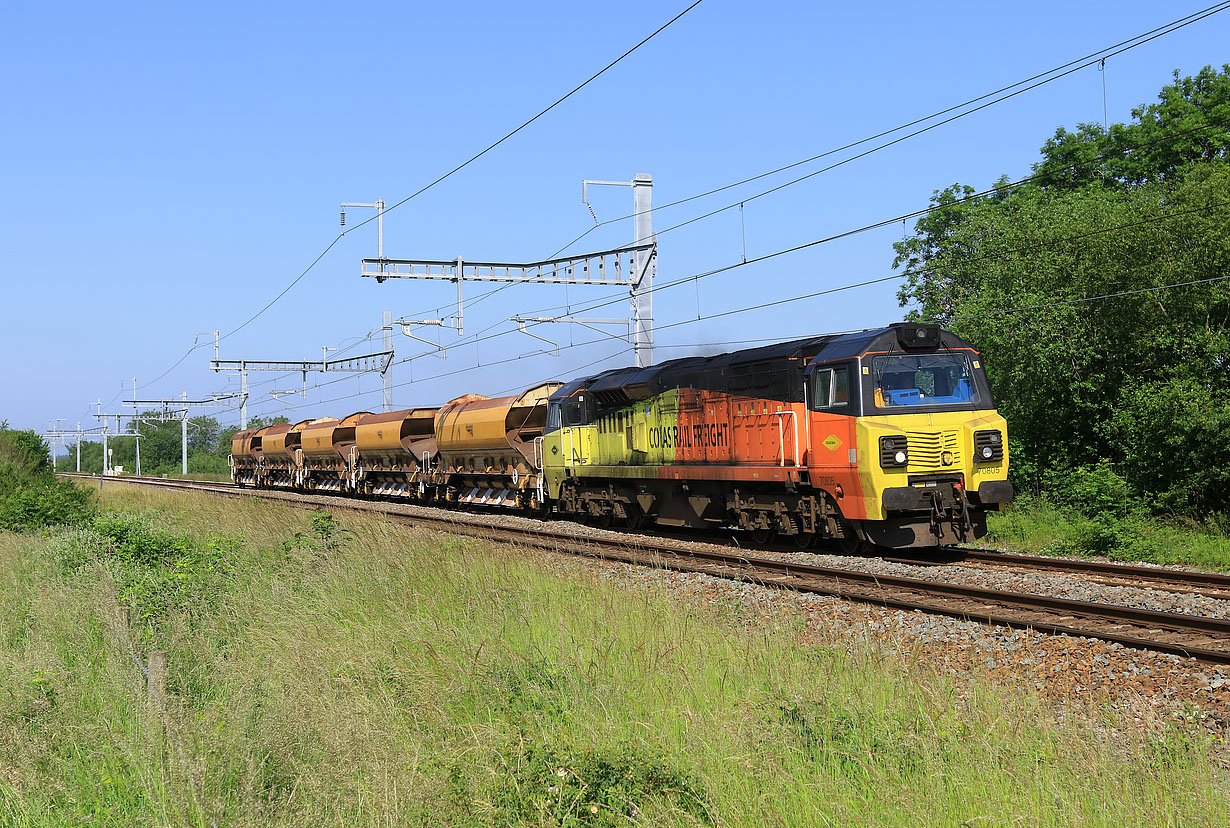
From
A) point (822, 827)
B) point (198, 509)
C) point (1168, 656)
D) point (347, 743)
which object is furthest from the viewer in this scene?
point (198, 509)

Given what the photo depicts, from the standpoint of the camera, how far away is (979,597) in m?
11.7

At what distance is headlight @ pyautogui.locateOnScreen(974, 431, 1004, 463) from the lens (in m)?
15.4

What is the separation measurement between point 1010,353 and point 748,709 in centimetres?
2034

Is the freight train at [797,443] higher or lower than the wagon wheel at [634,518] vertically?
higher

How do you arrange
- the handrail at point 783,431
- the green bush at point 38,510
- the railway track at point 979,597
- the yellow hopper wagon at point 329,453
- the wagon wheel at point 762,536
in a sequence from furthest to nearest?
the yellow hopper wagon at point 329,453, the green bush at point 38,510, the wagon wheel at point 762,536, the handrail at point 783,431, the railway track at point 979,597

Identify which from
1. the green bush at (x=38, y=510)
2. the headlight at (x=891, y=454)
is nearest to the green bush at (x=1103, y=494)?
the headlight at (x=891, y=454)

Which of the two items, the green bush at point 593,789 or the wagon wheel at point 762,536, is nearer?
the green bush at point 593,789

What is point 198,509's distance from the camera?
85.2ft

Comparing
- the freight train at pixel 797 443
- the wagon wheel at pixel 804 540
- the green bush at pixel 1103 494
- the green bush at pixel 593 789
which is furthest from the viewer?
the green bush at pixel 1103 494

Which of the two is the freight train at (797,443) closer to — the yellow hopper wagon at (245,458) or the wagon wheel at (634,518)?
the wagon wheel at (634,518)

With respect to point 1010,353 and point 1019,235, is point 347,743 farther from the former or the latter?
point 1019,235

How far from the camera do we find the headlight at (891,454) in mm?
14875

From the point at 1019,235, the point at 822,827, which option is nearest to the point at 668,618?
the point at 822,827

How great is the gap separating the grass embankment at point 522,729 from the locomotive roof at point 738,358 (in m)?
6.42
